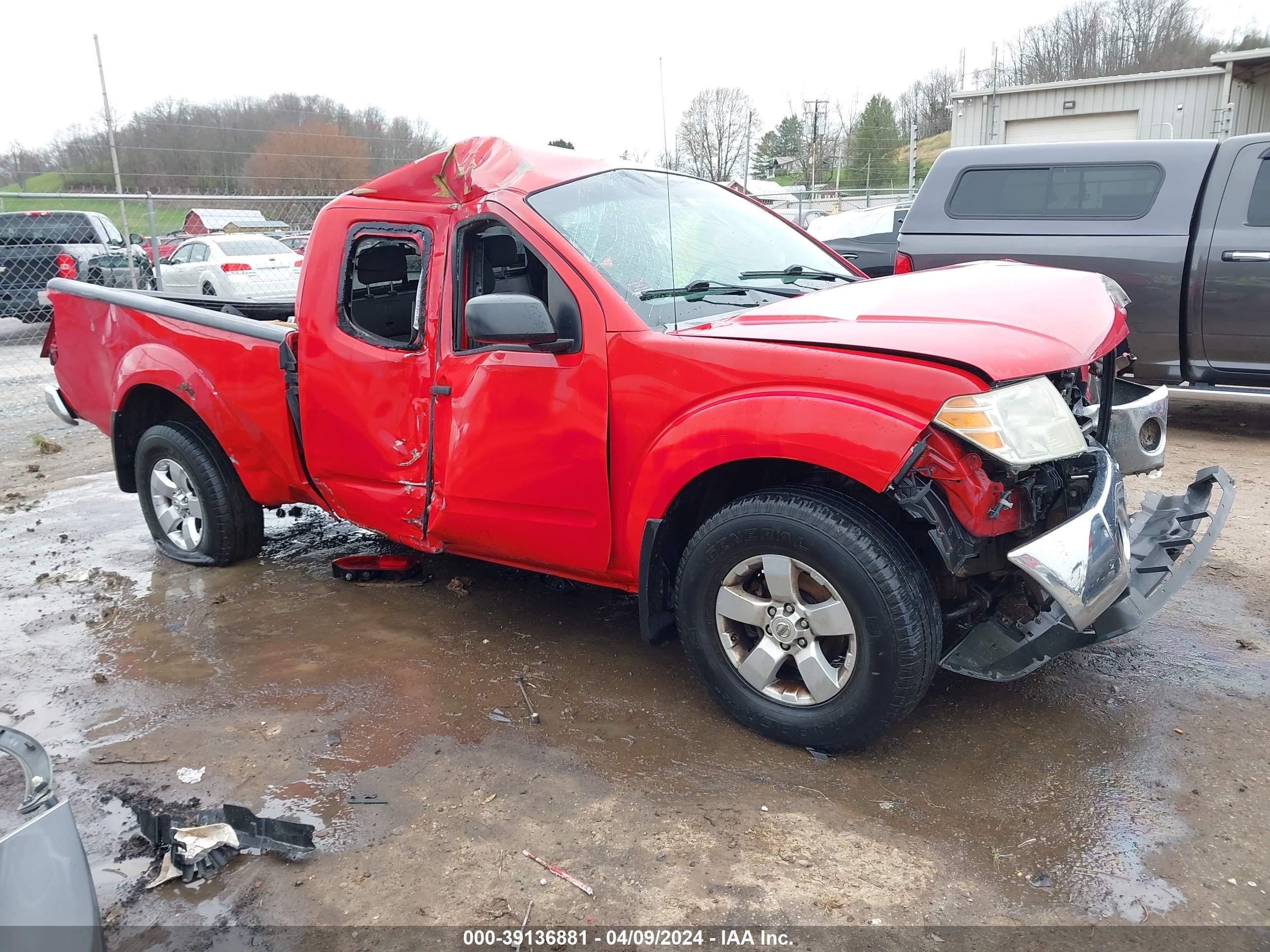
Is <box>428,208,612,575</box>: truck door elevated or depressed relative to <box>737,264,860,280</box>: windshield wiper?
depressed

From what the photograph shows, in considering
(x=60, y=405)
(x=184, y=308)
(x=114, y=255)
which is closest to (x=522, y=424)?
(x=184, y=308)

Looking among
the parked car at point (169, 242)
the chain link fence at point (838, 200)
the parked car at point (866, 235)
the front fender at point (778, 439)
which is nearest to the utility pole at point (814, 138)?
the chain link fence at point (838, 200)

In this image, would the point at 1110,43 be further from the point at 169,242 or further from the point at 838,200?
the point at 169,242

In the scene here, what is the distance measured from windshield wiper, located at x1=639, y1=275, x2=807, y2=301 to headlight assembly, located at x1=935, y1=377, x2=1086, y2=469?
1.11 meters

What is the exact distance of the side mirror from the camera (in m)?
3.15

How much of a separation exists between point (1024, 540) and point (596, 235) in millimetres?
1829

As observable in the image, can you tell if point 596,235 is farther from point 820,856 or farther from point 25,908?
point 25,908

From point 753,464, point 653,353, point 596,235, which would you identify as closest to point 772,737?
point 753,464

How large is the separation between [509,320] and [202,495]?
8.25 ft

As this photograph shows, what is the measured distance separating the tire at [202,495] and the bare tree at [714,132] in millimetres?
2836

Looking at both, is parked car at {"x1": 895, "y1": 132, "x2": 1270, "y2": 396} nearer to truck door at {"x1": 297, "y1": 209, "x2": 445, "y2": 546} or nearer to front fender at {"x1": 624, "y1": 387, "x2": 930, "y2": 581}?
truck door at {"x1": 297, "y1": 209, "x2": 445, "y2": 546}

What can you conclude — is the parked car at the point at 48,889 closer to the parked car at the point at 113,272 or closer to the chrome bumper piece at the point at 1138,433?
the chrome bumper piece at the point at 1138,433

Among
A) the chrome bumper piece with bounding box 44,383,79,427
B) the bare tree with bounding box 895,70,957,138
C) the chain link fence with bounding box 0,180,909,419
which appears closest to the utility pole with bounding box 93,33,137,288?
the chain link fence with bounding box 0,180,909,419

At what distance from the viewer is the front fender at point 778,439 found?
2.63 metres
